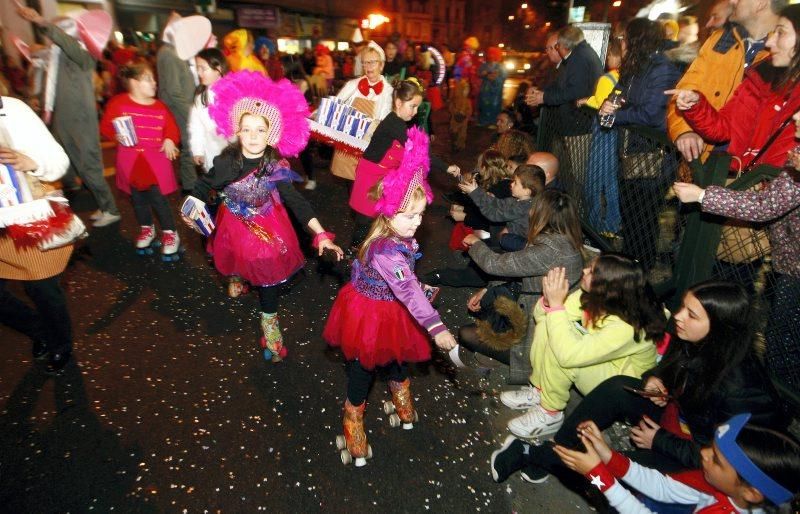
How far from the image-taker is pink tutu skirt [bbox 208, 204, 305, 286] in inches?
126

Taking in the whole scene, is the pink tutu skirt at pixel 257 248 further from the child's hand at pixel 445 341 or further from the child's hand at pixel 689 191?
the child's hand at pixel 689 191

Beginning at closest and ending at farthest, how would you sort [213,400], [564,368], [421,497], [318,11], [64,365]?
[421,497]
[564,368]
[213,400]
[64,365]
[318,11]

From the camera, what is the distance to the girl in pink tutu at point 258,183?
9.97ft

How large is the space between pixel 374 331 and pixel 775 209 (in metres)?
2.22

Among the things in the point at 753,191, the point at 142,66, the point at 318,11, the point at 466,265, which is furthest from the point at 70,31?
Answer: the point at 318,11

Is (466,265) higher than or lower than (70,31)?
lower

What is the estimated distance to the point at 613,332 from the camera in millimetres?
2531

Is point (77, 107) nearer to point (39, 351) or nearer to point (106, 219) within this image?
point (106, 219)

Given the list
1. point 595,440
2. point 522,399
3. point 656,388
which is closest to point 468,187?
point 522,399

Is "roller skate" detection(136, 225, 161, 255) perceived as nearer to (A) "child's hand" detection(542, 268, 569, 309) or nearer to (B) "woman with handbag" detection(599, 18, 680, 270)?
(A) "child's hand" detection(542, 268, 569, 309)

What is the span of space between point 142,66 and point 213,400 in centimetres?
339

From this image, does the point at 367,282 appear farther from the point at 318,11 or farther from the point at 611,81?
the point at 318,11

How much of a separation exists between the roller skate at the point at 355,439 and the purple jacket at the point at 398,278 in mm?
714

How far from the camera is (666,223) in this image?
139 inches
